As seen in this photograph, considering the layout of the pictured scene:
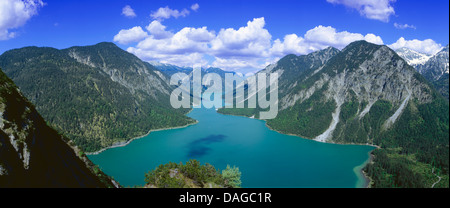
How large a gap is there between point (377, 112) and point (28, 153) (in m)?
156

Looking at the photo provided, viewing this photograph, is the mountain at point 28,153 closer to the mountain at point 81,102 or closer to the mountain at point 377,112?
the mountain at point 377,112

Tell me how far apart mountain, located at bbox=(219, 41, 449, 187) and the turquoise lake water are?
33.6 feet

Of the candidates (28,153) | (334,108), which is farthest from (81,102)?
(334,108)

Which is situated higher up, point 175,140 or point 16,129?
point 16,129

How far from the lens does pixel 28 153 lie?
2133 centimetres

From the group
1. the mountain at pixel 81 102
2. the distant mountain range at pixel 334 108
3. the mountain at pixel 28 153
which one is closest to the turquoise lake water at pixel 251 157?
the distant mountain range at pixel 334 108

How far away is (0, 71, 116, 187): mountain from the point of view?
63.4 ft

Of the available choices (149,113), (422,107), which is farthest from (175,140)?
(422,107)

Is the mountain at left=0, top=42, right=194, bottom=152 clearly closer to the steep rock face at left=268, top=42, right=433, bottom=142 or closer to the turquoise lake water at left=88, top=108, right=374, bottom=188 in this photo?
the turquoise lake water at left=88, top=108, right=374, bottom=188

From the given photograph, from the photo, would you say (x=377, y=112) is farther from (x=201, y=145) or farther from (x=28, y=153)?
(x=28, y=153)

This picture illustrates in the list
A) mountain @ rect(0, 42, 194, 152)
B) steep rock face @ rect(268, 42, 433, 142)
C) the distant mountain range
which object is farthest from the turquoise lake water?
steep rock face @ rect(268, 42, 433, 142)
